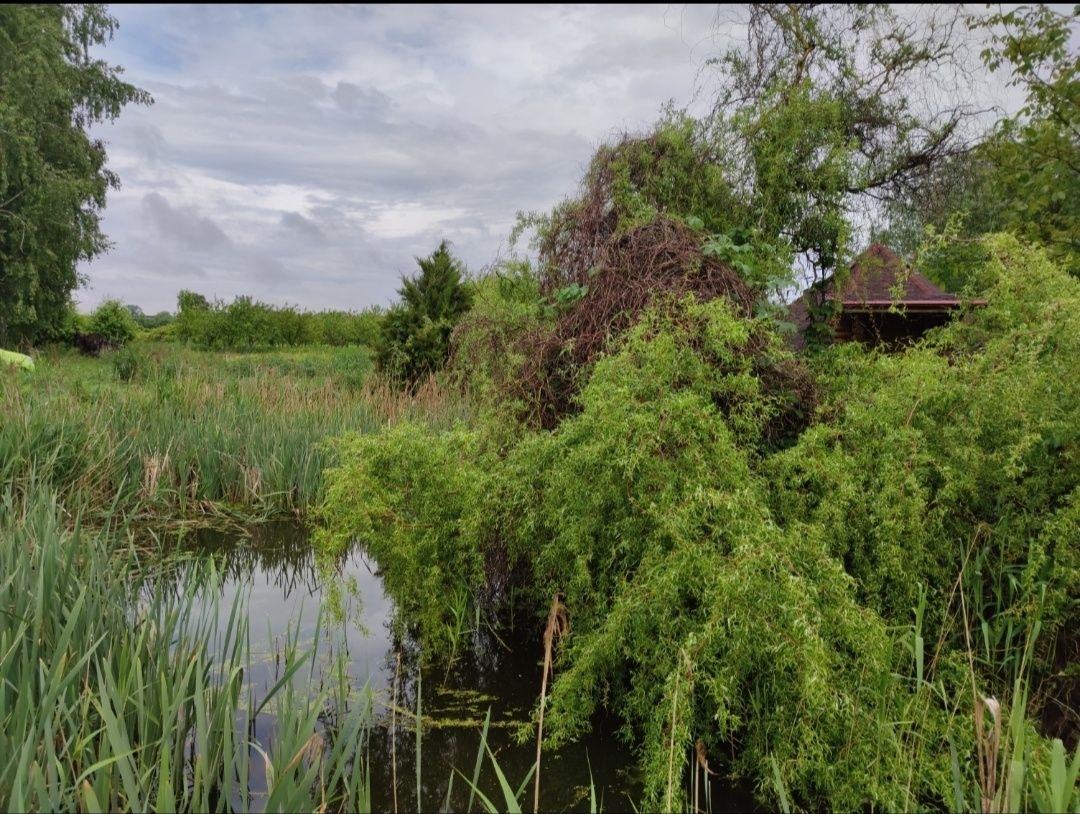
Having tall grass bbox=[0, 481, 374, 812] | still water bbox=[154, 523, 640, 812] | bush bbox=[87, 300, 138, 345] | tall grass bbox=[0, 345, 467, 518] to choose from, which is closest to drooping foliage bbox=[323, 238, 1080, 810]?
still water bbox=[154, 523, 640, 812]

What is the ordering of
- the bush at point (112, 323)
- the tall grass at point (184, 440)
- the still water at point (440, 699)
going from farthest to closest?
the bush at point (112, 323), the tall grass at point (184, 440), the still water at point (440, 699)

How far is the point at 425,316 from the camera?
45.2 ft

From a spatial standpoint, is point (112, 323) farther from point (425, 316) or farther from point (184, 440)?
point (184, 440)

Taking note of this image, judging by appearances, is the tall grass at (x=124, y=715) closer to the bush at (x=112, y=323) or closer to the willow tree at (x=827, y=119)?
the willow tree at (x=827, y=119)

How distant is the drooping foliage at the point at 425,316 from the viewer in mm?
13594

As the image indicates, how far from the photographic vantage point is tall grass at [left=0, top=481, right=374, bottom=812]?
2.10m

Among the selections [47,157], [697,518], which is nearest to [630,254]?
[697,518]

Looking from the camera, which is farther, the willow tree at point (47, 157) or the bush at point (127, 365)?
the willow tree at point (47, 157)

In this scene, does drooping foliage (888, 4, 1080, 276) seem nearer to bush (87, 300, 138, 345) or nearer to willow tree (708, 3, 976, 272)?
willow tree (708, 3, 976, 272)

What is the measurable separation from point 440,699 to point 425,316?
10579 millimetres

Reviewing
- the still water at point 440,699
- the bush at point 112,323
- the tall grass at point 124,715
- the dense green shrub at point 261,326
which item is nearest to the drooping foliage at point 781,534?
the still water at point 440,699

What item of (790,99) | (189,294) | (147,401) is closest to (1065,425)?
(790,99)

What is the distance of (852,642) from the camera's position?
103 inches

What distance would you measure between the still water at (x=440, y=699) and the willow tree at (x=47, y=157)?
18.2m
